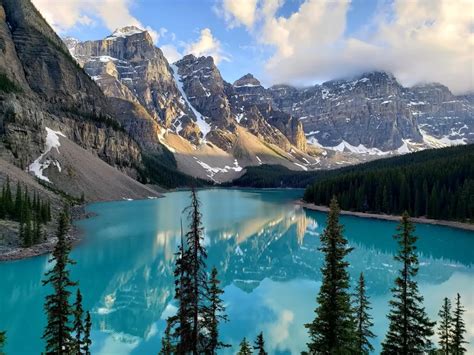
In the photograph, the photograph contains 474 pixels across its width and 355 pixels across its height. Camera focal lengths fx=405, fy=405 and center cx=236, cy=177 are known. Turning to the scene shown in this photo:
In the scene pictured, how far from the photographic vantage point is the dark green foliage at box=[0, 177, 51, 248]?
4503 cm

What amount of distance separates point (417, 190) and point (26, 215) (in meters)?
74.0

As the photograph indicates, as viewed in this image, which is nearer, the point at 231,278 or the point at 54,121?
the point at 231,278

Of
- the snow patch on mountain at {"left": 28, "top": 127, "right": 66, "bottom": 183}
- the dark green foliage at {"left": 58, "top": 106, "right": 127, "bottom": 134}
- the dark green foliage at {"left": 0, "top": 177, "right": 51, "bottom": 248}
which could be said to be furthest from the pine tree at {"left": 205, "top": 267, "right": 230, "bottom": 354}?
the dark green foliage at {"left": 58, "top": 106, "right": 127, "bottom": 134}

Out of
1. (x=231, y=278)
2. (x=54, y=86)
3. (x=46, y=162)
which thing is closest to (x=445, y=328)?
(x=231, y=278)

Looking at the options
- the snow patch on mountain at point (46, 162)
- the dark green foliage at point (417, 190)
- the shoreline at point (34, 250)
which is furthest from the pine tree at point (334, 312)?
the snow patch on mountain at point (46, 162)

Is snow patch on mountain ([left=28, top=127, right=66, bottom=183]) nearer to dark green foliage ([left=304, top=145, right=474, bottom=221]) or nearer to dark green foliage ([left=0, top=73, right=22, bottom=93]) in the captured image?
dark green foliage ([left=0, top=73, right=22, bottom=93])

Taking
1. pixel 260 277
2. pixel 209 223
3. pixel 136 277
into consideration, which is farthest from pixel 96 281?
pixel 209 223

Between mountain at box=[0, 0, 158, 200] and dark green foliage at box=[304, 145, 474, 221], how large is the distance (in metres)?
62.9

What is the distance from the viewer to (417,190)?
8631 centimetres

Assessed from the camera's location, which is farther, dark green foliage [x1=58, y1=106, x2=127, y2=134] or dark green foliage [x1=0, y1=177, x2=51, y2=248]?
dark green foliage [x1=58, y1=106, x2=127, y2=134]

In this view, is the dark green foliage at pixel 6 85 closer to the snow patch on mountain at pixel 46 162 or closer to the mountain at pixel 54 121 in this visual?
the mountain at pixel 54 121

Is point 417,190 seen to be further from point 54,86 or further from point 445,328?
point 54,86

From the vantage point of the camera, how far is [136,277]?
37969 mm

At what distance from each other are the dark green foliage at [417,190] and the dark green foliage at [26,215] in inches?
2565
